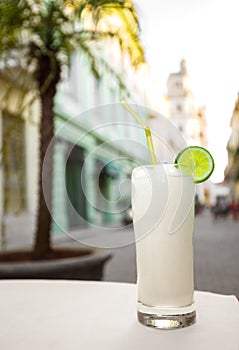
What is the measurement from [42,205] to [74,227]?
5.68m

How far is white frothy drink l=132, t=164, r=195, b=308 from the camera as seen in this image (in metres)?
0.40

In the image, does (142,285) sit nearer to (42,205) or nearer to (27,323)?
(27,323)

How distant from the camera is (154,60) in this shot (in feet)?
5.60

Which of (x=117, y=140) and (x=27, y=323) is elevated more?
(x=117, y=140)

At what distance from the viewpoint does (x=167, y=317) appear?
376 mm

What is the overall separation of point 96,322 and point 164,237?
0.33 feet

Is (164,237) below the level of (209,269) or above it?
above

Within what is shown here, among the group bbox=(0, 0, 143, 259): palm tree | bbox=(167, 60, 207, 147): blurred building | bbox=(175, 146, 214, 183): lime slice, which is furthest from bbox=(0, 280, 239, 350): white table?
bbox=(0, 0, 143, 259): palm tree

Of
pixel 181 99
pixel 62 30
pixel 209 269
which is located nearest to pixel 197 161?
pixel 62 30

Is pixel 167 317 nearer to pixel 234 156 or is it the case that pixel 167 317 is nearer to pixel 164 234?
pixel 164 234

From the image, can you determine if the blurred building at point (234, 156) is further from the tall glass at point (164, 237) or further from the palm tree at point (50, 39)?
the tall glass at point (164, 237)

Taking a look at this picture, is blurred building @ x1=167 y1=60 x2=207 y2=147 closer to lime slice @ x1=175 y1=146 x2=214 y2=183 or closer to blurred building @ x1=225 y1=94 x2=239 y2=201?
lime slice @ x1=175 y1=146 x2=214 y2=183

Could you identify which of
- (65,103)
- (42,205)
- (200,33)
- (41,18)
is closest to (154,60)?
(41,18)

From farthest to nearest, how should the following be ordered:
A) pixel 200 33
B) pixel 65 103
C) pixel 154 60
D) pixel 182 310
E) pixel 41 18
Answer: pixel 65 103
pixel 200 33
pixel 154 60
pixel 41 18
pixel 182 310
